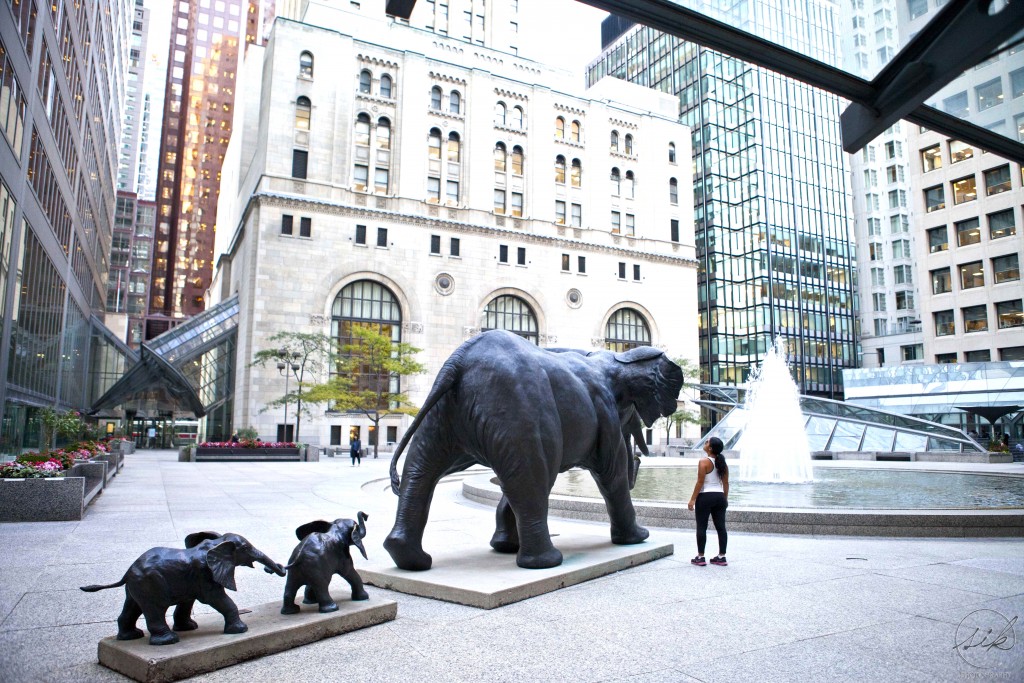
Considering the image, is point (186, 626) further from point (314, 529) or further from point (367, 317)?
point (367, 317)

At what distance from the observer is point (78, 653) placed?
14.9ft

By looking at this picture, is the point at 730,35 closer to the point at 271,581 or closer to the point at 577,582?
the point at 577,582

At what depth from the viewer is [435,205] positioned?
53438 mm

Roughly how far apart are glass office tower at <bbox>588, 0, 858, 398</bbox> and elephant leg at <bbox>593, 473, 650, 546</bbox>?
2997 inches

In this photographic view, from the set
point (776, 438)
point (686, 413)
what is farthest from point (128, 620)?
point (686, 413)

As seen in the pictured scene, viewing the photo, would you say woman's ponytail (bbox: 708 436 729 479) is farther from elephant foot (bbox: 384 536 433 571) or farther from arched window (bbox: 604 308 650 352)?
arched window (bbox: 604 308 650 352)

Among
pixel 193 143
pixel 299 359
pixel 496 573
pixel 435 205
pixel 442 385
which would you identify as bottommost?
pixel 496 573

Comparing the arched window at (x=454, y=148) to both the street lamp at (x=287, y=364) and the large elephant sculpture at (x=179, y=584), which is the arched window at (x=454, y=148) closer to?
the street lamp at (x=287, y=364)

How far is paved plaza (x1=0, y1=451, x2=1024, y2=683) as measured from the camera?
4168mm

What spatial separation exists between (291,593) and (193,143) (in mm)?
142313

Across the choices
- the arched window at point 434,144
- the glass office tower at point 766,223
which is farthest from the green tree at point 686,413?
the arched window at point 434,144

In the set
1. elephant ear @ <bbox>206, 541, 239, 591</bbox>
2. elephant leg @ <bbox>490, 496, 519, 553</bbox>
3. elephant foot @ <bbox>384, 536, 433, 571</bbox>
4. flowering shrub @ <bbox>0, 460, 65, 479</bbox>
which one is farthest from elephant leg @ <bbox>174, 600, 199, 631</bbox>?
flowering shrub @ <bbox>0, 460, 65, 479</bbox>

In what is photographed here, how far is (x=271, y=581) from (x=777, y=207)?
8869 centimetres

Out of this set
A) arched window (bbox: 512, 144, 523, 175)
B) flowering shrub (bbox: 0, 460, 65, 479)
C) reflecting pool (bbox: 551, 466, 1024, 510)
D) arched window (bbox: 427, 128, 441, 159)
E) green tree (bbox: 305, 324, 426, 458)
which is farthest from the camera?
arched window (bbox: 512, 144, 523, 175)
